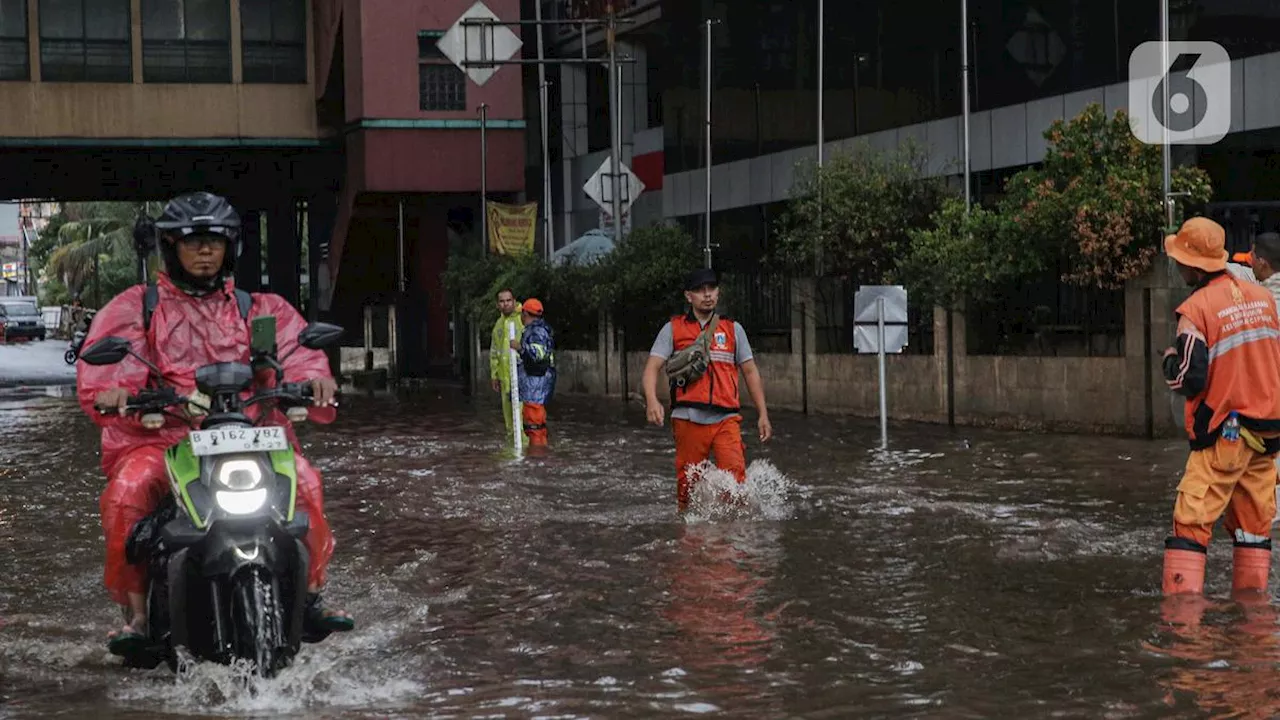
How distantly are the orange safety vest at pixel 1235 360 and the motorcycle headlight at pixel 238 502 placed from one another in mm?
4065

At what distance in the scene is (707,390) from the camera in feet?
41.4

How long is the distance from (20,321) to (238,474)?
3314 inches

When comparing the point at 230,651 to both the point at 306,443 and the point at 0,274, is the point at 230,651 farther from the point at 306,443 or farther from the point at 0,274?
the point at 0,274

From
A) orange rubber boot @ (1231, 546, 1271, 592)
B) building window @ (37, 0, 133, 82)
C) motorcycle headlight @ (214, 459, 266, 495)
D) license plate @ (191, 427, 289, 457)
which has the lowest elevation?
orange rubber boot @ (1231, 546, 1271, 592)

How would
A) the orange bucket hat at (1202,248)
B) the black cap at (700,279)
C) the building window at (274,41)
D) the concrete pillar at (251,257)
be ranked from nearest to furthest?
1. the orange bucket hat at (1202,248)
2. the black cap at (700,279)
3. the building window at (274,41)
4. the concrete pillar at (251,257)

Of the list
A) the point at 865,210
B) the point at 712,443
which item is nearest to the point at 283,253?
the point at 865,210

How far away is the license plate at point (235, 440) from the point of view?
6535 millimetres

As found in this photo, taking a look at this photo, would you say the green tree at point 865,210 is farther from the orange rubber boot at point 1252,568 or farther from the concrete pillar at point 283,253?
the concrete pillar at point 283,253

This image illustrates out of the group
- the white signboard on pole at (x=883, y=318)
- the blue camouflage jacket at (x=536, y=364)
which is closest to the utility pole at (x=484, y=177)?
the white signboard on pole at (x=883, y=318)

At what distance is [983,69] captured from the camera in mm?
34812

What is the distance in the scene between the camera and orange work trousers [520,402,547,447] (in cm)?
2056

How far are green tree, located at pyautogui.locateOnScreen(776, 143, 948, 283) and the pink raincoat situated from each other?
19.7 metres

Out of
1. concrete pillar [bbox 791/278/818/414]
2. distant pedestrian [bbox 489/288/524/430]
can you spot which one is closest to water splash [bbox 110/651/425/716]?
distant pedestrian [bbox 489/288/524/430]

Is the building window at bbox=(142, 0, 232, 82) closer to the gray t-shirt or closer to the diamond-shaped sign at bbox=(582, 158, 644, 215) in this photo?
the diamond-shaped sign at bbox=(582, 158, 644, 215)
